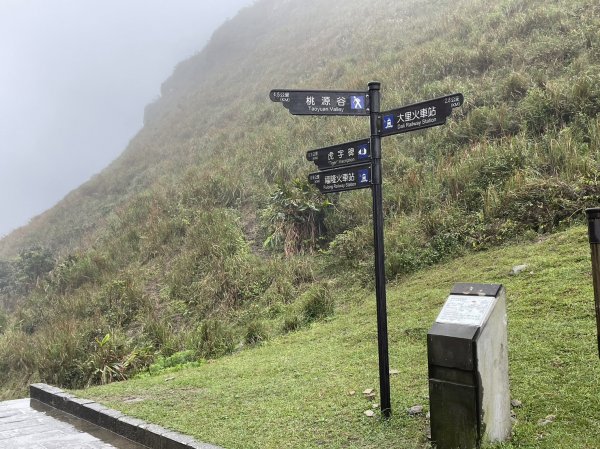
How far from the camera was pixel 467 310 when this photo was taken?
11.9 feet

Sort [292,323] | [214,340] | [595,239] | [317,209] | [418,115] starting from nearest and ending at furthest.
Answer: [595,239] < [418,115] < [292,323] < [214,340] < [317,209]

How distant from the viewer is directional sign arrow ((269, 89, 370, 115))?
4.61m

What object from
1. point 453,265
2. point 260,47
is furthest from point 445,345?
point 260,47

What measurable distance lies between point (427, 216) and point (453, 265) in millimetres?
1556

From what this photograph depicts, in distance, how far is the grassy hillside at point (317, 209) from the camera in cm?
910

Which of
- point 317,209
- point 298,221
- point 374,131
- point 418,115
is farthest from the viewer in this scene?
point 298,221

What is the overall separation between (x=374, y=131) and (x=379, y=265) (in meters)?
1.18

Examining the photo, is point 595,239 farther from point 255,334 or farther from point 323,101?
point 255,334

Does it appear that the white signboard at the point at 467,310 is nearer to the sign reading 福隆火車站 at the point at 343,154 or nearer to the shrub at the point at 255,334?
the sign reading 福隆火車站 at the point at 343,154

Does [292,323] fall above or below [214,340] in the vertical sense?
above

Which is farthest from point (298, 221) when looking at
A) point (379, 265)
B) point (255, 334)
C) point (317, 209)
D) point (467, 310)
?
point (467, 310)

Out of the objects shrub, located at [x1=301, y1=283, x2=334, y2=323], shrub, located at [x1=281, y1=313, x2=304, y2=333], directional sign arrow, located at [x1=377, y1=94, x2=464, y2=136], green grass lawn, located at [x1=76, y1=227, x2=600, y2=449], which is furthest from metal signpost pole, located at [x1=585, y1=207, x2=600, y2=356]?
shrub, located at [x1=281, y1=313, x2=304, y2=333]

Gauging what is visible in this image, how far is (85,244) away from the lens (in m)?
20.2

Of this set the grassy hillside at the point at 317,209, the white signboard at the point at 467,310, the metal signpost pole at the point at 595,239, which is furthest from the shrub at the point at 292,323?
the metal signpost pole at the point at 595,239
